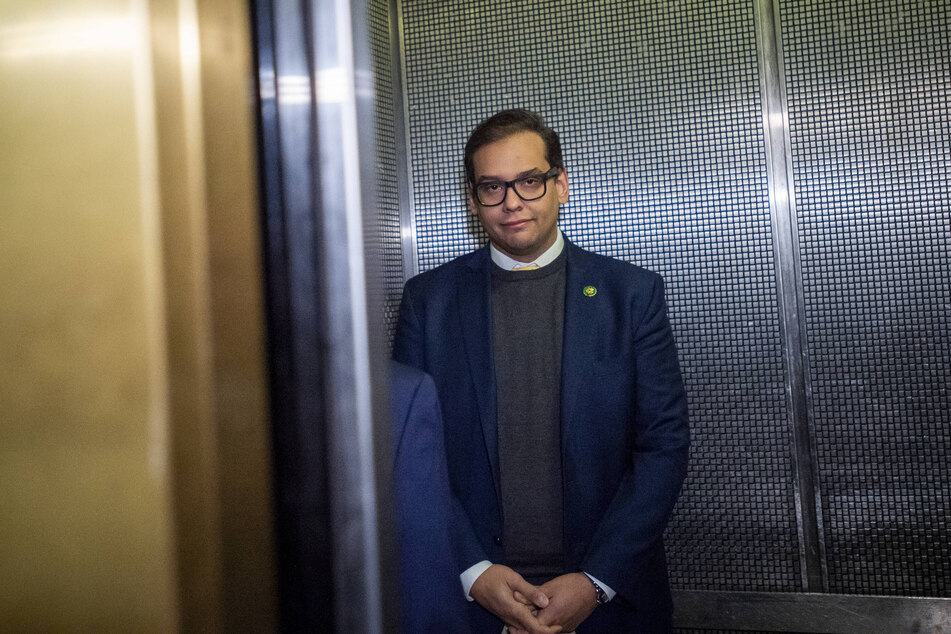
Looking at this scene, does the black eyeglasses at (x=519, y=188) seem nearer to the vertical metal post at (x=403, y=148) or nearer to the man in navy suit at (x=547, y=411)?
the man in navy suit at (x=547, y=411)

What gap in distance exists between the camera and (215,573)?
0.35 metres

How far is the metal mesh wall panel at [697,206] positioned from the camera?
310cm

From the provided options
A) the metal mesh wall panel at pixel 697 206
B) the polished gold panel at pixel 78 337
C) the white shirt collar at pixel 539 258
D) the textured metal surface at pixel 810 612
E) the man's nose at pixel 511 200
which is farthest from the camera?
the metal mesh wall panel at pixel 697 206

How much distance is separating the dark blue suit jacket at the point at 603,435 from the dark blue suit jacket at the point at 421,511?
51.1 inches

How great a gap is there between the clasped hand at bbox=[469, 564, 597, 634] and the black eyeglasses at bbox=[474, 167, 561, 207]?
112cm

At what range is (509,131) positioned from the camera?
241 cm

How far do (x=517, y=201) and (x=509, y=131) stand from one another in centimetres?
24

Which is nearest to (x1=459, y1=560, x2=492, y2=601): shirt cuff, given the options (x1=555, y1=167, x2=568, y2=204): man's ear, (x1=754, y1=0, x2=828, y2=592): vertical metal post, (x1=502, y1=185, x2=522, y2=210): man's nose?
(x1=502, y1=185, x2=522, y2=210): man's nose

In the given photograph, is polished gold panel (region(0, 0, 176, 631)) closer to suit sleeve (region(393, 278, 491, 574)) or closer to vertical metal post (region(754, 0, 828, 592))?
suit sleeve (region(393, 278, 491, 574))

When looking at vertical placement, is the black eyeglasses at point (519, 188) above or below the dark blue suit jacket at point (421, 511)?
above

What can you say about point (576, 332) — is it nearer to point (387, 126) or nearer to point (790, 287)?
point (790, 287)

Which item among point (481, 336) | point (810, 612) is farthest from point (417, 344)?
point (810, 612)

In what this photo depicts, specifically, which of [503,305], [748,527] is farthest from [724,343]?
[503,305]

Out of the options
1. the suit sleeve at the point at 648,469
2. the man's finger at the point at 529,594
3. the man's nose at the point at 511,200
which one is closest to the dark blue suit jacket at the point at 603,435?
the suit sleeve at the point at 648,469
